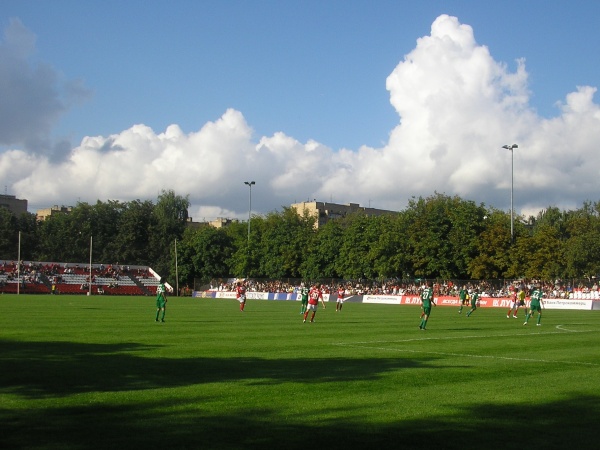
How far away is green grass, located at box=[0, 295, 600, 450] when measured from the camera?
10750mm

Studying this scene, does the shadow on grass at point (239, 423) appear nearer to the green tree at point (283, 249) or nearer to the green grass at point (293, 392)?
the green grass at point (293, 392)

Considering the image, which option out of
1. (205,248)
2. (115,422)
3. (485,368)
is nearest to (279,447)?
(115,422)

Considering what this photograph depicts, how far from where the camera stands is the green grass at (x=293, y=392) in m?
10.8

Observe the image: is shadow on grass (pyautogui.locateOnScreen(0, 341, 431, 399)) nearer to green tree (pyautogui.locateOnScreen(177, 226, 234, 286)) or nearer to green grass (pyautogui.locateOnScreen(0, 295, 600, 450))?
green grass (pyautogui.locateOnScreen(0, 295, 600, 450))

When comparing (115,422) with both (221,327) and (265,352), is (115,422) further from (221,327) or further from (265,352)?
(221,327)

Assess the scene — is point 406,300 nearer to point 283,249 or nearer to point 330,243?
point 330,243

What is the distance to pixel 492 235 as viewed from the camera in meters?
87.4

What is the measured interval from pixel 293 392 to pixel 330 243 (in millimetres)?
90199

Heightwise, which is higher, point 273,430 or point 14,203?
point 14,203

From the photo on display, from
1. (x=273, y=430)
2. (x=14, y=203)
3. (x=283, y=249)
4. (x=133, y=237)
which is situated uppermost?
(x=14, y=203)

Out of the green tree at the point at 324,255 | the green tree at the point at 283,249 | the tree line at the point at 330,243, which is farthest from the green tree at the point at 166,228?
the green tree at the point at 324,255

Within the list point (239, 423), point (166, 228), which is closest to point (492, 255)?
point (166, 228)

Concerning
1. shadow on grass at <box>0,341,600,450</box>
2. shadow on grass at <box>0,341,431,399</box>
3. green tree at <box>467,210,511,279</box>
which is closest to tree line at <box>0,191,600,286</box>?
green tree at <box>467,210,511,279</box>

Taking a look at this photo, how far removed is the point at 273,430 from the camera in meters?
11.1
